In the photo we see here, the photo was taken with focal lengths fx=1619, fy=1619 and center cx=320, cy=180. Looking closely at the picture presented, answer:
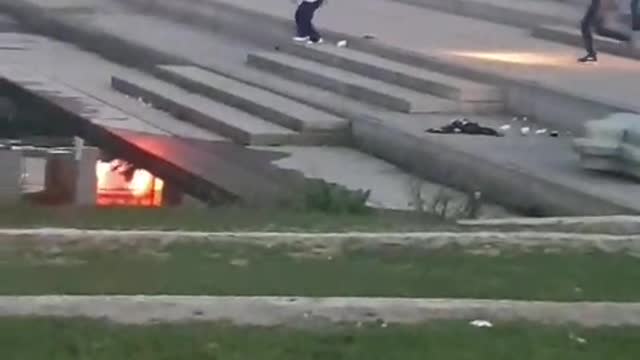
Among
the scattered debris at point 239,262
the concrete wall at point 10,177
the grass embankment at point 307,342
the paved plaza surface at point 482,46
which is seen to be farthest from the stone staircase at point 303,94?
Answer: the grass embankment at point 307,342

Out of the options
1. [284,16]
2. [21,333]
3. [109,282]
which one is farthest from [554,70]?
[21,333]

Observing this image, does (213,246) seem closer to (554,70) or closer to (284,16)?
(554,70)

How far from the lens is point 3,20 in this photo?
2939cm

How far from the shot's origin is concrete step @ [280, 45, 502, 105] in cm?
1736

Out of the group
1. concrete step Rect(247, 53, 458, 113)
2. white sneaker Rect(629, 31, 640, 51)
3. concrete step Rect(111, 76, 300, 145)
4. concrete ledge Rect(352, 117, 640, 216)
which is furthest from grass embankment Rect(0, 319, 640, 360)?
white sneaker Rect(629, 31, 640, 51)

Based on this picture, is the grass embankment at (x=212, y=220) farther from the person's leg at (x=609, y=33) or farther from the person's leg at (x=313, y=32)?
the person's leg at (x=313, y=32)

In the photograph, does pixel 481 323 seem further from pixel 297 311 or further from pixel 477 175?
pixel 477 175

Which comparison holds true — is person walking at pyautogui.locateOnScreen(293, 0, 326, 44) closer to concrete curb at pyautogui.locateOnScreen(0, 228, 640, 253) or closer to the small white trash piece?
concrete curb at pyautogui.locateOnScreen(0, 228, 640, 253)

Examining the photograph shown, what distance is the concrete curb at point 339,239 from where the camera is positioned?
7.91 meters

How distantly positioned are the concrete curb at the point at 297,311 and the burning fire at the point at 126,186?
6.86 m

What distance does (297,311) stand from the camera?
5762mm

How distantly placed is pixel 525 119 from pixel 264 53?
5.93 m

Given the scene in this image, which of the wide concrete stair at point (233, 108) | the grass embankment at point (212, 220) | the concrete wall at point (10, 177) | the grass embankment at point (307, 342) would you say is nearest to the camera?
the grass embankment at point (307, 342)

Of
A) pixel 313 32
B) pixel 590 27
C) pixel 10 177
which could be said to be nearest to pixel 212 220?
pixel 10 177
